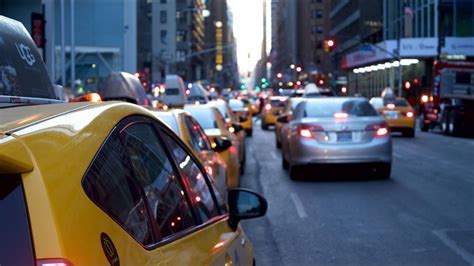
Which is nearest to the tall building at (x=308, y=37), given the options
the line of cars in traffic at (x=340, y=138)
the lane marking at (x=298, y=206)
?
the line of cars in traffic at (x=340, y=138)

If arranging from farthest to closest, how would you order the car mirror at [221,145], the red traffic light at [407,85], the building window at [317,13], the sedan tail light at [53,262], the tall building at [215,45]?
the tall building at [215,45]
the building window at [317,13]
the red traffic light at [407,85]
the car mirror at [221,145]
the sedan tail light at [53,262]

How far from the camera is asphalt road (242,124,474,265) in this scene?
7633mm

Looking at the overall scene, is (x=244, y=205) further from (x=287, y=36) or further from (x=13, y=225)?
(x=287, y=36)

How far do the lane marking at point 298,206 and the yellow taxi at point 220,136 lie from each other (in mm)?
956

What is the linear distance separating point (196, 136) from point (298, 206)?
236 centimetres

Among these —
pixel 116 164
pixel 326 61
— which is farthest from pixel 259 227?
pixel 326 61

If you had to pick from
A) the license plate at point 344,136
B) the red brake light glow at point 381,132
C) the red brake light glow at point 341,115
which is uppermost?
the red brake light glow at point 341,115

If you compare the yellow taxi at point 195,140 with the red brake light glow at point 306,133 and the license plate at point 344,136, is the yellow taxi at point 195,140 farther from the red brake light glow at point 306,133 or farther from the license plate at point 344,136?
the license plate at point 344,136

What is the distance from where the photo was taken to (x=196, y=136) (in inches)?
370

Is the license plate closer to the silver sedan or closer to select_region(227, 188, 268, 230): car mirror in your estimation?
the silver sedan

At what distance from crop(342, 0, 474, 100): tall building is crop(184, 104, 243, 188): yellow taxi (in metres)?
40.3

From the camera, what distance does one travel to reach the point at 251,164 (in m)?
18.0

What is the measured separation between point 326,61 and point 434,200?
10208 cm

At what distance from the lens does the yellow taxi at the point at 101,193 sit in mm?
1976
